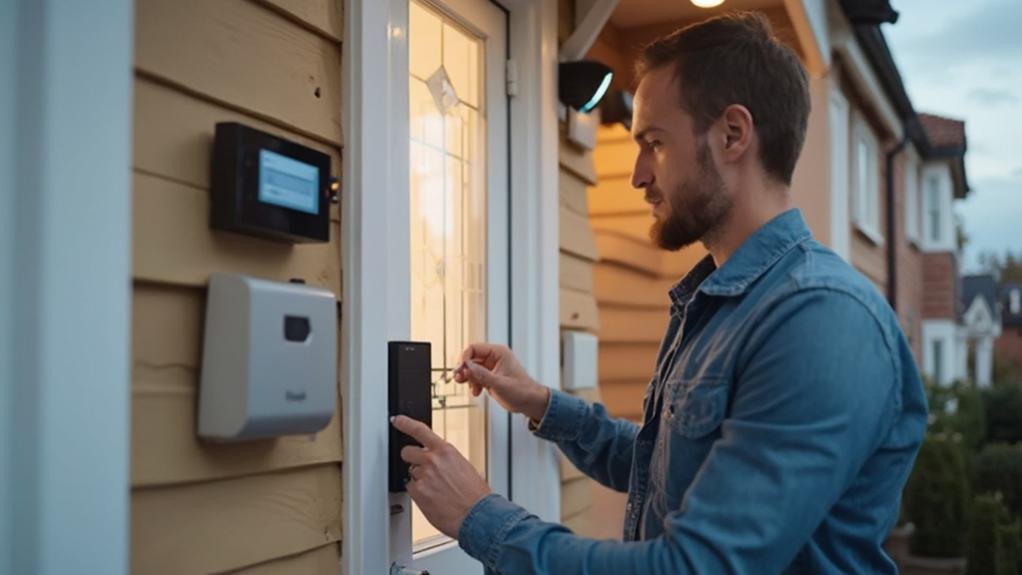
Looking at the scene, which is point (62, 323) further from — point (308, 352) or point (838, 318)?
point (838, 318)

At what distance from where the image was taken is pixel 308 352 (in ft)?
5.36

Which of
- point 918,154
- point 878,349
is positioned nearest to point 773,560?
point 878,349

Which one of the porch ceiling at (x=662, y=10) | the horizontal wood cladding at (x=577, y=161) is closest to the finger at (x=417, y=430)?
the horizontal wood cladding at (x=577, y=161)

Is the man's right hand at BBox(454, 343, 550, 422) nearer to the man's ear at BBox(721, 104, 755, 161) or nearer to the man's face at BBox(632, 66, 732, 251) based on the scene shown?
the man's face at BBox(632, 66, 732, 251)

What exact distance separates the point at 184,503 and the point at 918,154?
1497cm

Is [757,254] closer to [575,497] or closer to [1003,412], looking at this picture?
[575,497]

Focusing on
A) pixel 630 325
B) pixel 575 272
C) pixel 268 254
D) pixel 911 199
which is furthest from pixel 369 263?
pixel 911 199

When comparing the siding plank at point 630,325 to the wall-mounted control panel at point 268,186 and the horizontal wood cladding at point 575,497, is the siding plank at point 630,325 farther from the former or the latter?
the wall-mounted control panel at point 268,186

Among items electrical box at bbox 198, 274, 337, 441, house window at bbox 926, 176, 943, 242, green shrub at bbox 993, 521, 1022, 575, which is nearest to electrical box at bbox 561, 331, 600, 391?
electrical box at bbox 198, 274, 337, 441

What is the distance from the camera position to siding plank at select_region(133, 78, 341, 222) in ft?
4.70

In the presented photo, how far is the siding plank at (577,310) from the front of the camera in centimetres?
315

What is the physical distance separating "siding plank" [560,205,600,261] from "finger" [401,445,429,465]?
4.25 ft

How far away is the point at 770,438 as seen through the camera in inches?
60.7

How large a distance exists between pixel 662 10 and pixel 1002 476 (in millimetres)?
8241
